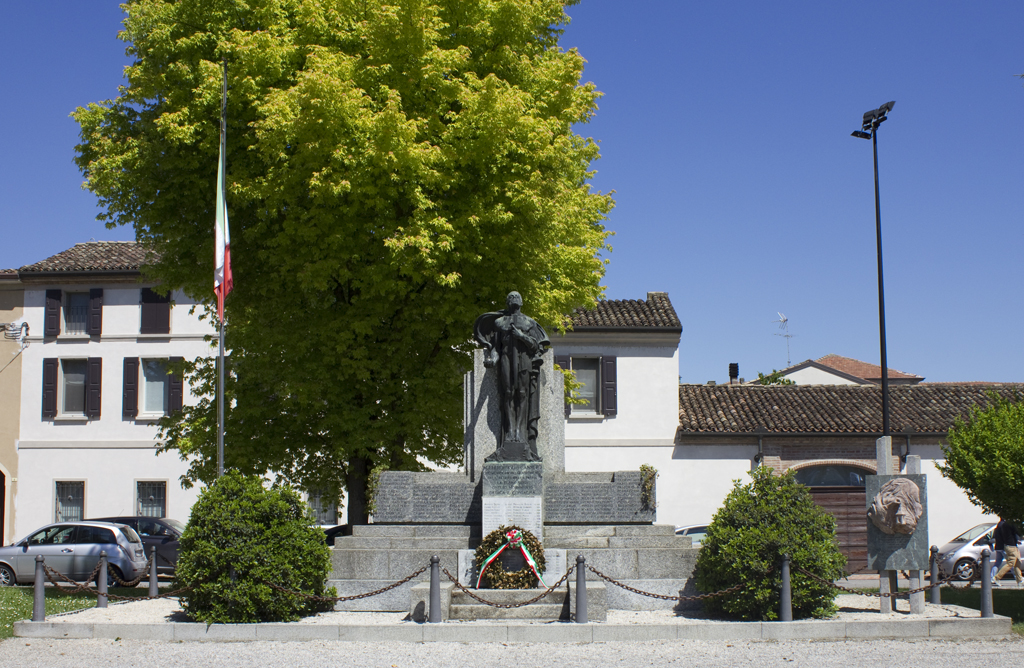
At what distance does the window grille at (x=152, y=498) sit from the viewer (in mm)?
27984

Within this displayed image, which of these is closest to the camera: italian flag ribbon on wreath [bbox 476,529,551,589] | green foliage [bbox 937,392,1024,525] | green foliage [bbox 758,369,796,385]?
italian flag ribbon on wreath [bbox 476,529,551,589]

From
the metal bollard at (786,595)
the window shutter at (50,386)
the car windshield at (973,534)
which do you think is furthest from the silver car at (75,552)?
the car windshield at (973,534)

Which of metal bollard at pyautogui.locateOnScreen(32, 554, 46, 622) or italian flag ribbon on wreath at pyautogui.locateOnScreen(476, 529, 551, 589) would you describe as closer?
metal bollard at pyautogui.locateOnScreen(32, 554, 46, 622)

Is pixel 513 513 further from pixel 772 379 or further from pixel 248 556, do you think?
pixel 772 379

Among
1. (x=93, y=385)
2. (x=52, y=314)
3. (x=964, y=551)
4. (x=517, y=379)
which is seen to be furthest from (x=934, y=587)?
(x=52, y=314)

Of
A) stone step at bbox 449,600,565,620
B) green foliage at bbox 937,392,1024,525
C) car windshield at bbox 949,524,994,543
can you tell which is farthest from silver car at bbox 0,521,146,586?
car windshield at bbox 949,524,994,543

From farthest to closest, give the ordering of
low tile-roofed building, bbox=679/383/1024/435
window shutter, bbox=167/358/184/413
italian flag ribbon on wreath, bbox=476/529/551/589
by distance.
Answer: window shutter, bbox=167/358/184/413, low tile-roofed building, bbox=679/383/1024/435, italian flag ribbon on wreath, bbox=476/529/551/589

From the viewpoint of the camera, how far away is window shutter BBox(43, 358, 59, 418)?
1117 inches

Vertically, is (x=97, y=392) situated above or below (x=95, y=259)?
below

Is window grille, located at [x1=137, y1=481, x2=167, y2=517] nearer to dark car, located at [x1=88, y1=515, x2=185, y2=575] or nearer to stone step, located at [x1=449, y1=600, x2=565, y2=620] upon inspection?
dark car, located at [x1=88, y1=515, x2=185, y2=575]

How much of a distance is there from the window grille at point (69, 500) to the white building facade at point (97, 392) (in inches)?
1.2

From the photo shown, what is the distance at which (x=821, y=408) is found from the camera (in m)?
28.2

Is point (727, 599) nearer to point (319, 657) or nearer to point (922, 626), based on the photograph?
point (922, 626)

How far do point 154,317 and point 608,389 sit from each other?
45.4 ft
